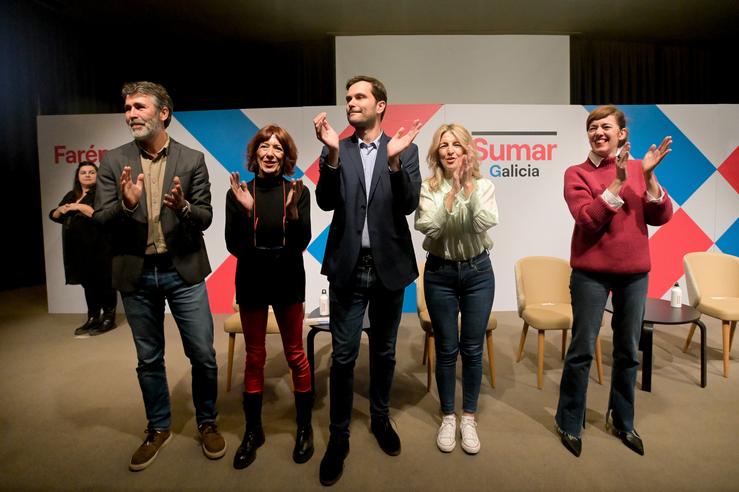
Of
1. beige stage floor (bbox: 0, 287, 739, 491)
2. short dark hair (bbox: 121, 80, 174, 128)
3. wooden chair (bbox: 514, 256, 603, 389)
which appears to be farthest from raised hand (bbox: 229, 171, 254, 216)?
wooden chair (bbox: 514, 256, 603, 389)

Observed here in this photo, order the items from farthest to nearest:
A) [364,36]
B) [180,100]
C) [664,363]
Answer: [180,100], [364,36], [664,363]

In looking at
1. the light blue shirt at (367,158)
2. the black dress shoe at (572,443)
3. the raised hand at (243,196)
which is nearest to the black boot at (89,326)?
the raised hand at (243,196)

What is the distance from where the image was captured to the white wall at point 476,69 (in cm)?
557

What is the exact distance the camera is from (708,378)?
2.94 m

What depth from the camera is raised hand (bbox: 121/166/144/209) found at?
5.82 ft

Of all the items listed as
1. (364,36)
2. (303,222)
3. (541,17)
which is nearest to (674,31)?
(541,17)

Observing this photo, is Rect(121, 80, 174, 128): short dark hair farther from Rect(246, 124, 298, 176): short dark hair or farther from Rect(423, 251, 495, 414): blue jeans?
Rect(423, 251, 495, 414): blue jeans

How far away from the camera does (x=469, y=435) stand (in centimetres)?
211

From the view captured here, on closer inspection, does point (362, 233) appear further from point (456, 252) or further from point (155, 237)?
point (155, 237)

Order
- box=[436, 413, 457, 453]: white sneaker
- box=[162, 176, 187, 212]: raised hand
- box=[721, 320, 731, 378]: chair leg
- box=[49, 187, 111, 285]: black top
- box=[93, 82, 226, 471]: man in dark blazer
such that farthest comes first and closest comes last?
box=[49, 187, 111, 285]: black top → box=[721, 320, 731, 378]: chair leg → box=[436, 413, 457, 453]: white sneaker → box=[93, 82, 226, 471]: man in dark blazer → box=[162, 176, 187, 212]: raised hand

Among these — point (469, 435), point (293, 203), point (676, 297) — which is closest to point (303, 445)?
point (469, 435)

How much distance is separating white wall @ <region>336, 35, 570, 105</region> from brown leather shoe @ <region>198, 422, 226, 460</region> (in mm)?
4400

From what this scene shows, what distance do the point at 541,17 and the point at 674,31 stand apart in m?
2.49

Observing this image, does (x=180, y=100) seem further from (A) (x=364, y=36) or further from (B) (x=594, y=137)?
(B) (x=594, y=137)
